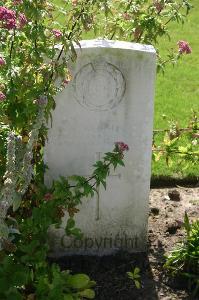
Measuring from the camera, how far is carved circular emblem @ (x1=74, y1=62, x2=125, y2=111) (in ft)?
12.4

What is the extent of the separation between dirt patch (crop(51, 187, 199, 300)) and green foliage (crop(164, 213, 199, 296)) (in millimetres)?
64

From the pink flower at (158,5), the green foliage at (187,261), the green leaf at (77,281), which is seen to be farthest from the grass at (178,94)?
the green leaf at (77,281)

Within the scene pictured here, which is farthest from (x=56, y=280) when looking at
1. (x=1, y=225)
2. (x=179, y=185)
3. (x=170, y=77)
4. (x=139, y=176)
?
(x=170, y=77)

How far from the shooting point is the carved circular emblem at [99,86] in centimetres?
377

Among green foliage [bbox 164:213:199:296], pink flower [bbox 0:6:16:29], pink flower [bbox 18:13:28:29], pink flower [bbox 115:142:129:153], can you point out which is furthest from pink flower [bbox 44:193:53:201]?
pink flower [bbox 0:6:16:29]

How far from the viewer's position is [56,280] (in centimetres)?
326

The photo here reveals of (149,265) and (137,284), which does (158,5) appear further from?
(137,284)

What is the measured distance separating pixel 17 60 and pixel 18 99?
221 millimetres

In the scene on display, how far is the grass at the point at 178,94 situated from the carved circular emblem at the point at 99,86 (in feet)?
4.90

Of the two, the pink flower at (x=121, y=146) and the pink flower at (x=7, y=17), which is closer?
the pink flower at (x=7, y=17)

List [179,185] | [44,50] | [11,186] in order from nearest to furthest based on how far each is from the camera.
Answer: [11,186] → [44,50] → [179,185]

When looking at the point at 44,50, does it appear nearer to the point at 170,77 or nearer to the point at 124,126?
the point at 124,126

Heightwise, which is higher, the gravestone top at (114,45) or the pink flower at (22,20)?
the pink flower at (22,20)

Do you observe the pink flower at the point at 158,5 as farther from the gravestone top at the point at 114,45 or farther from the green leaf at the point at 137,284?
the green leaf at the point at 137,284
